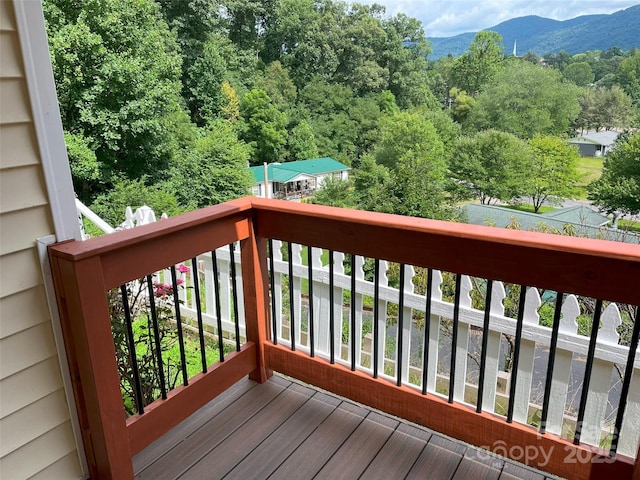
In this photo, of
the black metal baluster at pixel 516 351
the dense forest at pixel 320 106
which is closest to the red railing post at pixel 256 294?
the black metal baluster at pixel 516 351

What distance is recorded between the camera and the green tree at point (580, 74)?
17703 mm

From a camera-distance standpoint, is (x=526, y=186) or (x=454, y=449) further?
(x=526, y=186)

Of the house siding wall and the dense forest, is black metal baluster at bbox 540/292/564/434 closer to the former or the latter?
the house siding wall

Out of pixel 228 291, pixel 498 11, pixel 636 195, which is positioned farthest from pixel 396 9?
pixel 228 291

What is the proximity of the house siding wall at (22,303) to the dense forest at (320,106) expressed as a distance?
12289mm

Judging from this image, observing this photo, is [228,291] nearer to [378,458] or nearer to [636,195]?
[378,458]

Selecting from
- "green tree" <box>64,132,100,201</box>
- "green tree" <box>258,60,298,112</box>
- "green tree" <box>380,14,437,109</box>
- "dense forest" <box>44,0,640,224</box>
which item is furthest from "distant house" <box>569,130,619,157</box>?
"green tree" <box>64,132,100,201</box>

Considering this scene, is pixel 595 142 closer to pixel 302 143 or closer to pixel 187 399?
pixel 302 143

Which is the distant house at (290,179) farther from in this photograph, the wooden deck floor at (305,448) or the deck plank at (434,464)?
the deck plank at (434,464)

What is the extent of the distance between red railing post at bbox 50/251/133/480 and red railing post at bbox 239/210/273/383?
25.2 inches

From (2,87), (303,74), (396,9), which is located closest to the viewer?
(2,87)

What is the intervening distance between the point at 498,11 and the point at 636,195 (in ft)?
54.0

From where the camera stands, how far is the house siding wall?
108 centimetres

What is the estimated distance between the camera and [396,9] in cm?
2414
